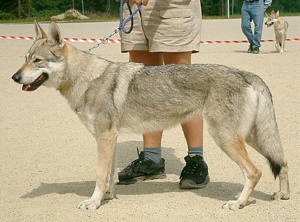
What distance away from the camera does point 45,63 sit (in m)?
4.81

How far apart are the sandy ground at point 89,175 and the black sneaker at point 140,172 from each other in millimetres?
101

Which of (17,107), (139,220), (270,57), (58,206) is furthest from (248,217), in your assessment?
(270,57)

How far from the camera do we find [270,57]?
15125 millimetres

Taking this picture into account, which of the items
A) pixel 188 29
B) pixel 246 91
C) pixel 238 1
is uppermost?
pixel 188 29

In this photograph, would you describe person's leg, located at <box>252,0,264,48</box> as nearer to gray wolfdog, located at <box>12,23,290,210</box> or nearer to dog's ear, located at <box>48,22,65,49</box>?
gray wolfdog, located at <box>12,23,290,210</box>

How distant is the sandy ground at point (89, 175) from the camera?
470cm

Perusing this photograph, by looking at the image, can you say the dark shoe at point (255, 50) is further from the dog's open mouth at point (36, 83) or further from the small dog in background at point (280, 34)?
the dog's open mouth at point (36, 83)

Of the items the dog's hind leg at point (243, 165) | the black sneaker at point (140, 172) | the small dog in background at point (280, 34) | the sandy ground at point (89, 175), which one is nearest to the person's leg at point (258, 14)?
the small dog in background at point (280, 34)

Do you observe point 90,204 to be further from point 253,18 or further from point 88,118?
point 253,18

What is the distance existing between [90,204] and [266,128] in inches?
66.4

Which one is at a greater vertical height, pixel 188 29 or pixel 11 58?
pixel 188 29

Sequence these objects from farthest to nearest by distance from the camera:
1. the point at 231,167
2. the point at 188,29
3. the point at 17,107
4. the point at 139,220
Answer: the point at 17,107
the point at 231,167
the point at 188,29
the point at 139,220

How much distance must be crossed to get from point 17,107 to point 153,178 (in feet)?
13.4

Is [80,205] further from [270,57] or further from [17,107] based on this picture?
[270,57]
